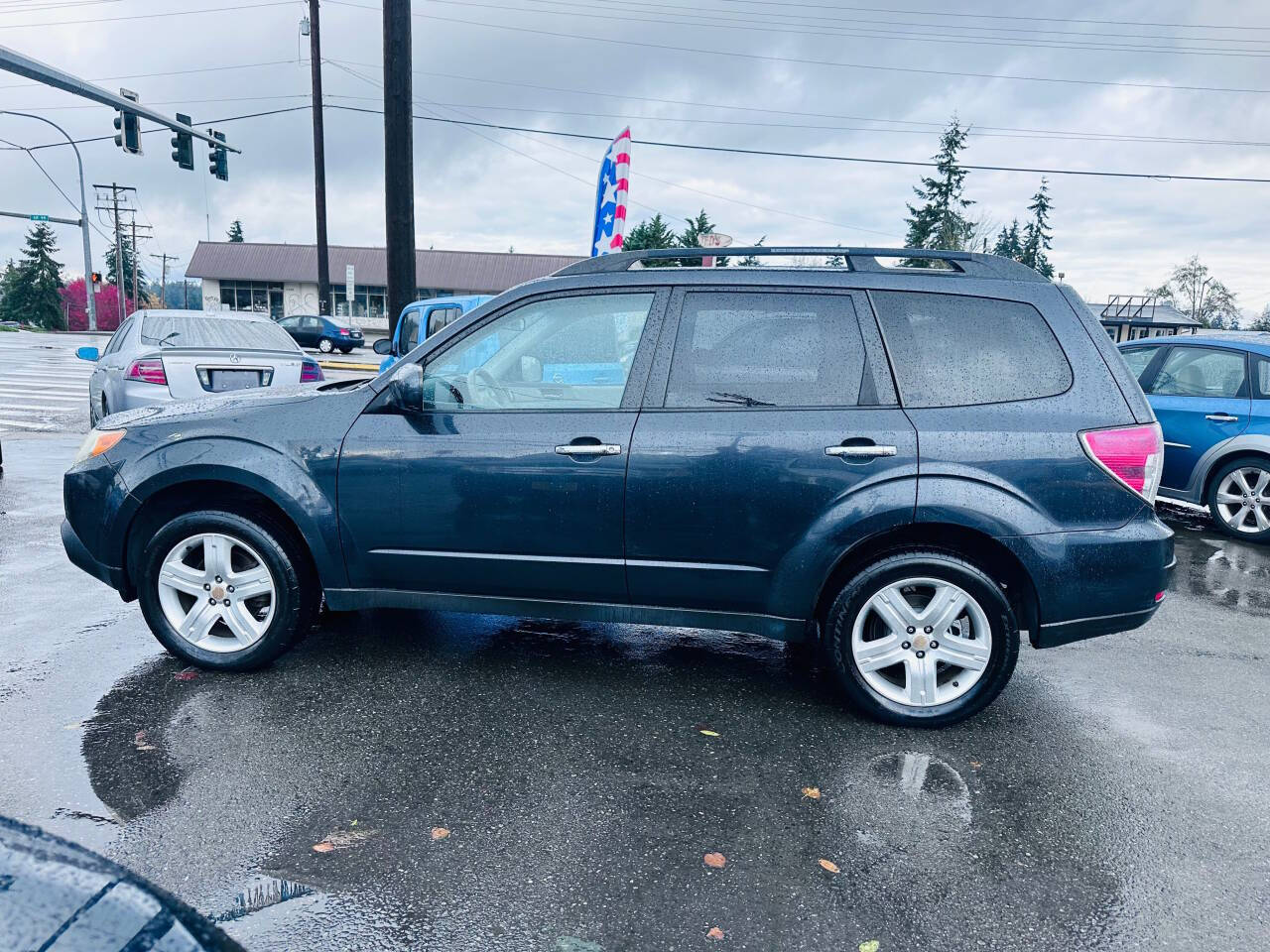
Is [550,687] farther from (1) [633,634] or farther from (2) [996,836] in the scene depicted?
(2) [996,836]

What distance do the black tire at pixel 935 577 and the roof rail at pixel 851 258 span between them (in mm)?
1282

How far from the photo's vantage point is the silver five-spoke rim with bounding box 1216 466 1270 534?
7.82m

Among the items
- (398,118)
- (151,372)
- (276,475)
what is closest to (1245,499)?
(276,475)

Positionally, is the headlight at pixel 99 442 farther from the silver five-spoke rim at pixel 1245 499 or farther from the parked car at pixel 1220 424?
the silver five-spoke rim at pixel 1245 499

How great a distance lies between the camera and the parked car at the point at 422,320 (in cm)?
1080

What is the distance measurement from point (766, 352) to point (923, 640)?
1390 mm

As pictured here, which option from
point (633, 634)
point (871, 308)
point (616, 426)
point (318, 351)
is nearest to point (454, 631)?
point (633, 634)

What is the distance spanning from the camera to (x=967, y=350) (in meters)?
3.91

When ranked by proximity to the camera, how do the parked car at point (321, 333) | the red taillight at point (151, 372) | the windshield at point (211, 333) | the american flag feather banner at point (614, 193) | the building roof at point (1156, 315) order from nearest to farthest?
the red taillight at point (151, 372)
the windshield at point (211, 333)
the american flag feather banner at point (614, 193)
the parked car at point (321, 333)
the building roof at point (1156, 315)

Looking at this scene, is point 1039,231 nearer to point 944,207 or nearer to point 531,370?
point 944,207

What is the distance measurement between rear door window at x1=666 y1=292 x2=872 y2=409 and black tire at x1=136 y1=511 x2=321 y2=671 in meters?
1.89

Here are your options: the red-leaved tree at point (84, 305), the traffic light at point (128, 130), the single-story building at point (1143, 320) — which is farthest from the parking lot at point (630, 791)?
the red-leaved tree at point (84, 305)

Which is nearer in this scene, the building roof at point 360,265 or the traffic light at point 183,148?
the traffic light at point 183,148

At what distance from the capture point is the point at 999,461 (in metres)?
3.75
